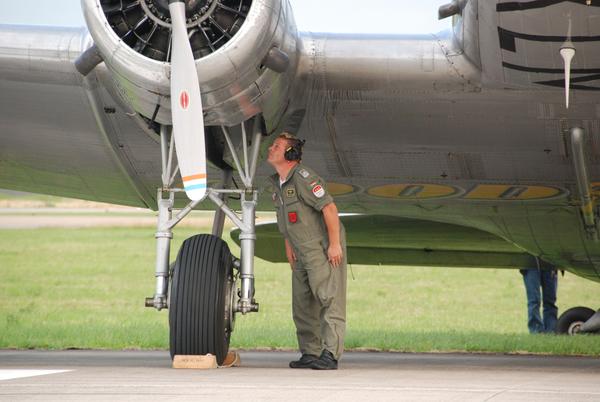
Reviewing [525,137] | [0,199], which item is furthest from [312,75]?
[0,199]

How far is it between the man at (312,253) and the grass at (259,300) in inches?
170

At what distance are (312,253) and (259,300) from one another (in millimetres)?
19326

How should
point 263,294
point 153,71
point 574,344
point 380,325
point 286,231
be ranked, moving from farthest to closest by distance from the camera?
point 263,294
point 380,325
point 574,344
point 286,231
point 153,71

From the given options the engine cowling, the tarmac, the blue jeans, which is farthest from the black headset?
the blue jeans

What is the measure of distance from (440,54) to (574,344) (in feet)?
18.0

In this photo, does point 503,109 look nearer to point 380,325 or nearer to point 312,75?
point 312,75

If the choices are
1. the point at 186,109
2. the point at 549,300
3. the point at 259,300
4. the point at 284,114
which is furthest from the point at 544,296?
the point at 259,300

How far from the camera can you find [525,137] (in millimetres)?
9289

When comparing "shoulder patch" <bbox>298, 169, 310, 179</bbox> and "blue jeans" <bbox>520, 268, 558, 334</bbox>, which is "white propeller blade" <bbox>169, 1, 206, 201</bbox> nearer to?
"shoulder patch" <bbox>298, 169, 310, 179</bbox>

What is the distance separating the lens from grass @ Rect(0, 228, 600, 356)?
1345 cm

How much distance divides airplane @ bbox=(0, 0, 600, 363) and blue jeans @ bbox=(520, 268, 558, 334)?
16.4ft


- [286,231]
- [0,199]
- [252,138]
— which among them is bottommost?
[286,231]

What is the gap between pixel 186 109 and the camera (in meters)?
7.85

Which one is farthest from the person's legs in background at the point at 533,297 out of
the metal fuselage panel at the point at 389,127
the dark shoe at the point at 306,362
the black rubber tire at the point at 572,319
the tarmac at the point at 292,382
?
the dark shoe at the point at 306,362
